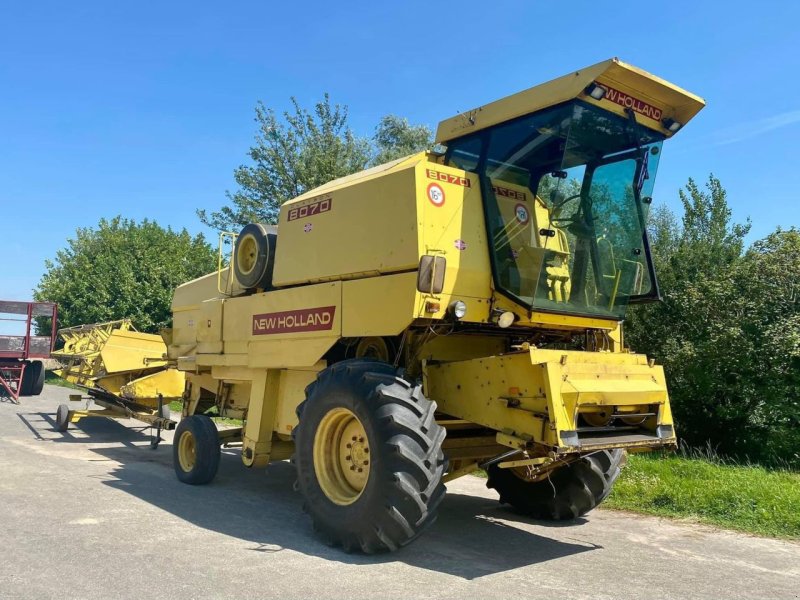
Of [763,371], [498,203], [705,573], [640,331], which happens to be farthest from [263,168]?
[705,573]

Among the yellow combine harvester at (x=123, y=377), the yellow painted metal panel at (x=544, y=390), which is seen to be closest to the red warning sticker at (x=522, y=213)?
the yellow painted metal panel at (x=544, y=390)

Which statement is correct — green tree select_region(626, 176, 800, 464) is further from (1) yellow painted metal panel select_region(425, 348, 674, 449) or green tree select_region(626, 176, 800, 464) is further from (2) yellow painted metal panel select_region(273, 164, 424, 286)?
(2) yellow painted metal panel select_region(273, 164, 424, 286)

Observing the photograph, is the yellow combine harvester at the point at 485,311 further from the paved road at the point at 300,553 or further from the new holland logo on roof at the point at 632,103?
the paved road at the point at 300,553

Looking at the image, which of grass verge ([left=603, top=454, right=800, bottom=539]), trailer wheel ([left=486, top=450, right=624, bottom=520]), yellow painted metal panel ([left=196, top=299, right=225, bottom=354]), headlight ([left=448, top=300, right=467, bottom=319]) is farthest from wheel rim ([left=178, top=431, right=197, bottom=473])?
grass verge ([left=603, top=454, right=800, bottom=539])

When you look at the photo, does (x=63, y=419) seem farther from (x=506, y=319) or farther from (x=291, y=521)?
(x=506, y=319)

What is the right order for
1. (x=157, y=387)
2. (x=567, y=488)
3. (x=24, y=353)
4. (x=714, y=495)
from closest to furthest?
(x=567, y=488) → (x=714, y=495) → (x=157, y=387) → (x=24, y=353)

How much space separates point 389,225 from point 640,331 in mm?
10088

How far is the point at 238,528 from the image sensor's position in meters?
5.82

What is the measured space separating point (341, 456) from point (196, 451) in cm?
295

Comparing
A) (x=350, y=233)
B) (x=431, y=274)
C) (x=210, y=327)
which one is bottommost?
(x=210, y=327)

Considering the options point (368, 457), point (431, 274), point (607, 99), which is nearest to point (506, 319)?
point (431, 274)

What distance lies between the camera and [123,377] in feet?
40.7

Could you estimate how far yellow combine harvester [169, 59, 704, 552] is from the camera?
4910 millimetres

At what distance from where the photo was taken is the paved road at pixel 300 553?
4.30 m
